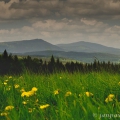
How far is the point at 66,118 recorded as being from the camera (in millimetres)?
3543

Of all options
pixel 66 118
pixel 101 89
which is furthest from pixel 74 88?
pixel 66 118

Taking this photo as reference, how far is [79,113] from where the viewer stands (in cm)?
403

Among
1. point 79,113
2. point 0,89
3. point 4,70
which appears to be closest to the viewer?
point 79,113

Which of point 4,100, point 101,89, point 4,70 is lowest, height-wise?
point 4,70

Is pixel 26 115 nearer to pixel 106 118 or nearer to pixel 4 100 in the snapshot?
pixel 106 118

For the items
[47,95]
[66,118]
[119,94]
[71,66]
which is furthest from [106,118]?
[71,66]

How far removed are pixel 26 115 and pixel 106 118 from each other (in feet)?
5.22

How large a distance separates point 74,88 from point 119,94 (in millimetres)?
1209

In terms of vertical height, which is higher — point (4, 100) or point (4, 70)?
point (4, 100)

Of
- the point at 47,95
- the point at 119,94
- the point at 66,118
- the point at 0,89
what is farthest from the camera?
the point at 0,89

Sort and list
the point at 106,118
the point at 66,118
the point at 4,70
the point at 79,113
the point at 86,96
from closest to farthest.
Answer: the point at 106,118, the point at 66,118, the point at 79,113, the point at 86,96, the point at 4,70

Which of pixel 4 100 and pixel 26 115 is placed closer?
pixel 26 115

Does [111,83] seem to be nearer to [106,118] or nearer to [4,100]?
[4,100]

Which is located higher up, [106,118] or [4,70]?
[106,118]
